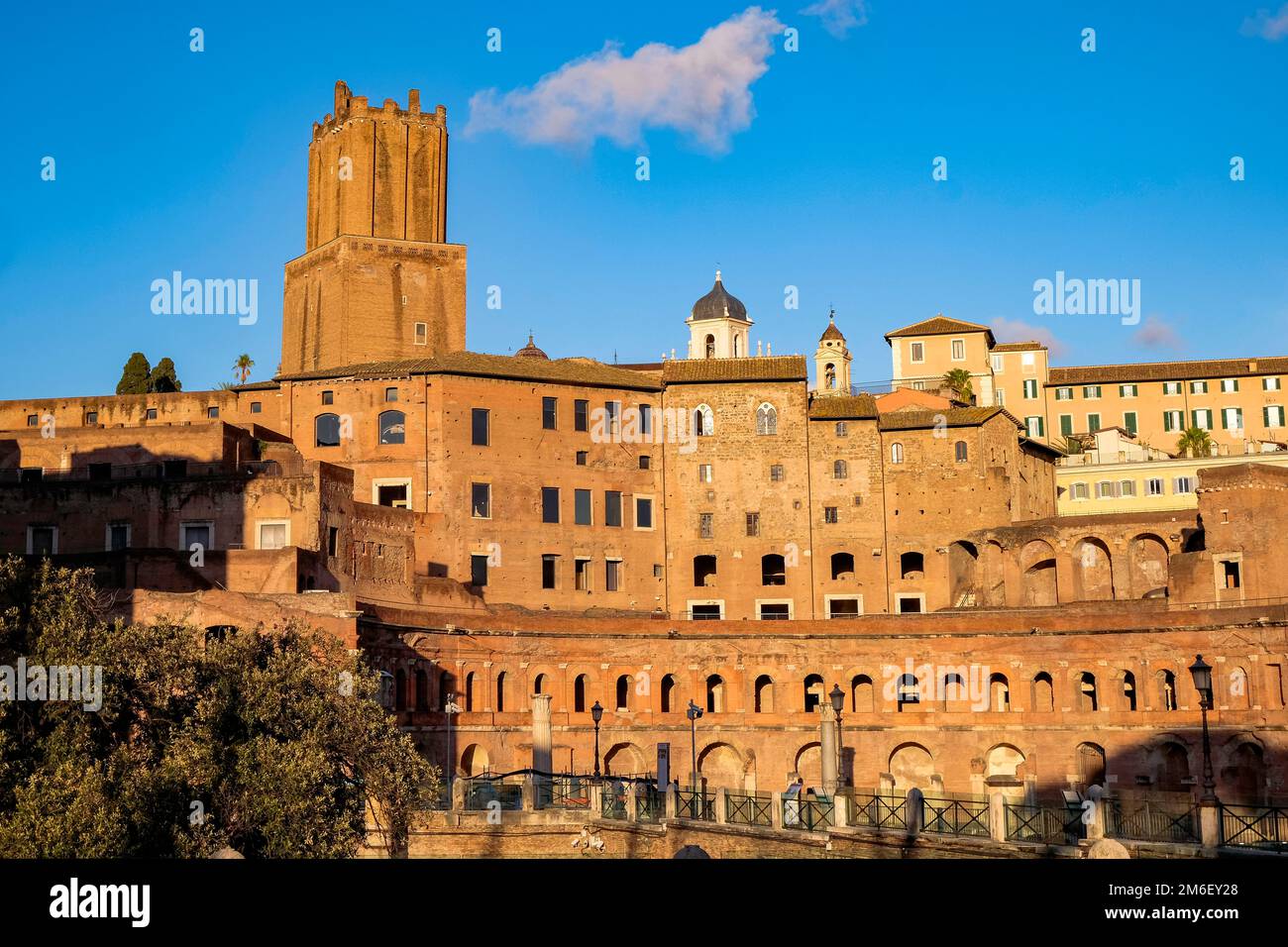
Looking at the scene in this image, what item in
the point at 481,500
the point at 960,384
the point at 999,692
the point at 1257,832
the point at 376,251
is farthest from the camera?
the point at 960,384

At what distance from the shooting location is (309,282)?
7900 centimetres

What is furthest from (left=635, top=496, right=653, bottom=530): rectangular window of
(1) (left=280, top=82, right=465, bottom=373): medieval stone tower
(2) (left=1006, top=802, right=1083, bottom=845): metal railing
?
(2) (left=1006, top=802, right=1083, bottom=845): metal railing

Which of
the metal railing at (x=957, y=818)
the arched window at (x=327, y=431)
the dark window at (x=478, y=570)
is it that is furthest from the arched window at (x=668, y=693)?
the metal railing at (x=957, y=818)

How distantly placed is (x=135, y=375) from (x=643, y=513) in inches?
1074

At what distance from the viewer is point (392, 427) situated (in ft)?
233

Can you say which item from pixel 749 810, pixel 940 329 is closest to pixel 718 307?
pixel 940 329

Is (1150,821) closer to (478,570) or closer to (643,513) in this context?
(478,570)

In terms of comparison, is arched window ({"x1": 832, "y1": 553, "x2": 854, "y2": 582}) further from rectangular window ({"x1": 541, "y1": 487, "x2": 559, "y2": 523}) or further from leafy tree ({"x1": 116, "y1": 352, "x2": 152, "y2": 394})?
leafy tree ({"x1": 116, "y1": 352, "x2": 152, "y2": 394})

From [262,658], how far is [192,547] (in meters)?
21.4

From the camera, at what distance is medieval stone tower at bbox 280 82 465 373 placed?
76938 millimetres

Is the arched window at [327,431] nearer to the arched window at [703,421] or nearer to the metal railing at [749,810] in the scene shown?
the arched window at [703,421]

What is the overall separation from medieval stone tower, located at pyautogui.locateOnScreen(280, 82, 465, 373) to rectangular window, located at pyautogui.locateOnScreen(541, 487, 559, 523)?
9.83 m

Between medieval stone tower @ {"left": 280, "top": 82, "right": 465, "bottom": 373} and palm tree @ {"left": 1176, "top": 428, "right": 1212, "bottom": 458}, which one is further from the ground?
medieval stone tower @ {"left": 280, "top": 82, "right": 465, "bottom": 373}
